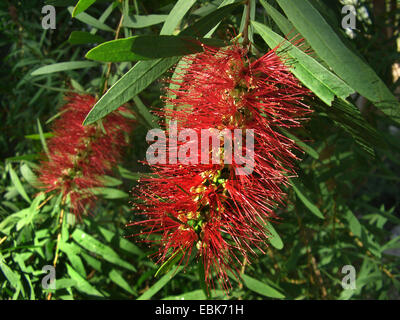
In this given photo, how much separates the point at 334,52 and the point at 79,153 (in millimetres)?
1004

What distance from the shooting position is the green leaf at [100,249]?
1.25 meters

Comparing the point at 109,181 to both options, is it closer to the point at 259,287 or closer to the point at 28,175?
the point at 28,175

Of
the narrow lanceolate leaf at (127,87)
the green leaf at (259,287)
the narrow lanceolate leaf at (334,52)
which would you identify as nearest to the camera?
the narrow lanceolate leaf at (334,52)

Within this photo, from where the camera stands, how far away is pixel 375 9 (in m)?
1.94

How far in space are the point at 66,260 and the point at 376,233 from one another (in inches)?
48.3

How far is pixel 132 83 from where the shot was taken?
2.25 ft

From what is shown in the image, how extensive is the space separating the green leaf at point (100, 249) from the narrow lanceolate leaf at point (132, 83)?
708mm

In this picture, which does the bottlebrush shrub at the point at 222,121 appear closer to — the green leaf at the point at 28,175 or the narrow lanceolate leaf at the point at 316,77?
the narrow lanceolate leaf at the point at 316,77

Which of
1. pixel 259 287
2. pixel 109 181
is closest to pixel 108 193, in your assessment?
pixel 109 181

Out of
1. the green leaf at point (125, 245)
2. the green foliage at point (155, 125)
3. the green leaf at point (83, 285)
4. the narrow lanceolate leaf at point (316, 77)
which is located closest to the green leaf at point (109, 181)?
the green foliage at point (155, 125)

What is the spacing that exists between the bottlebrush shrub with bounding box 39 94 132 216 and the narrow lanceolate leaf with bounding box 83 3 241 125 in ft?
2.10

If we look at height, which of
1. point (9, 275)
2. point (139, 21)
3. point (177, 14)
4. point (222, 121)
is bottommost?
point (9, 275)
